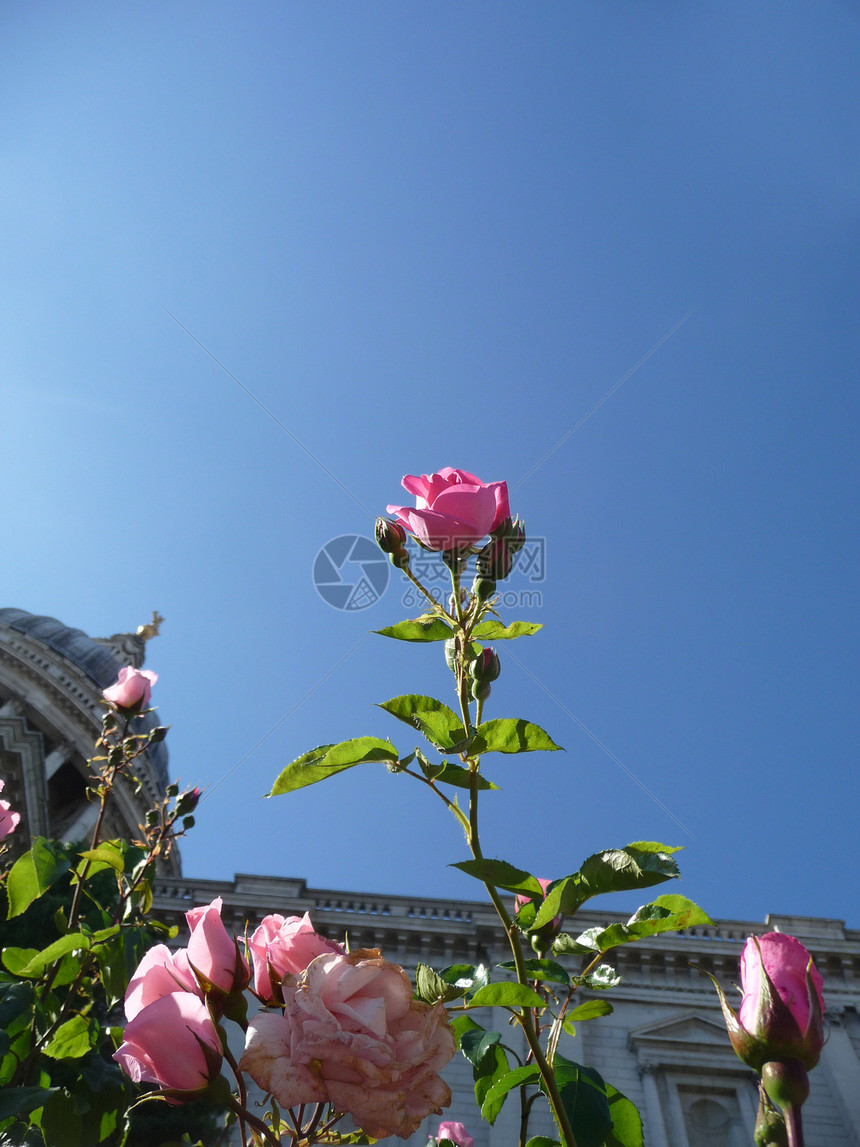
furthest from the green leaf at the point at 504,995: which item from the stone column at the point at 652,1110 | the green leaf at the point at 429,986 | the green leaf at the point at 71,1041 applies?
the stone column at the point at 652,1110

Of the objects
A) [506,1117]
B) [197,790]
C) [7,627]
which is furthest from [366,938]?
[7,627]

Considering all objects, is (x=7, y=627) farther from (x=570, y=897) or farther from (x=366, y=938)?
(x=570, y=897)

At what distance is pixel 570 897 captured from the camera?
1.69m

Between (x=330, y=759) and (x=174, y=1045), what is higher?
(x=330, y=759)

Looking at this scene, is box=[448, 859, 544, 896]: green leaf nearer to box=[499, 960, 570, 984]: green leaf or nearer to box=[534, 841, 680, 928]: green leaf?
box=[534, 841, 680, 928]: green leaf

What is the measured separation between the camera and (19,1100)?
159 cm

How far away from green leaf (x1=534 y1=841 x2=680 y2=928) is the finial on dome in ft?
141

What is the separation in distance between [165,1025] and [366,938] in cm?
1545

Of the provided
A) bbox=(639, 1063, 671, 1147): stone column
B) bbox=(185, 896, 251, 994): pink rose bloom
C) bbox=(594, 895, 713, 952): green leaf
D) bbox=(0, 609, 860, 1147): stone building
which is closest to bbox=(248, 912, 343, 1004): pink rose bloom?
bbox=(185, 896, 251, 994): pink rose bloom

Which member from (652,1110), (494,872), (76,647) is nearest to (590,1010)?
(494,872)

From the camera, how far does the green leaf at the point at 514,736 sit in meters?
1.73

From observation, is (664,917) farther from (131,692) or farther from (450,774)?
(131,692)

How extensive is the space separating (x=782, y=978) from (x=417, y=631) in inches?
42.1

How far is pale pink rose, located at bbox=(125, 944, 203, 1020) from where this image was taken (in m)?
1.36
